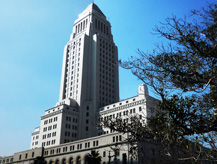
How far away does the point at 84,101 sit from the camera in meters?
89.7

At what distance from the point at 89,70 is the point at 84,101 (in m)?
14.6

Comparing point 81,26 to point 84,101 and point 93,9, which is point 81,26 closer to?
point 93,9

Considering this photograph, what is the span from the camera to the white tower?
291ft

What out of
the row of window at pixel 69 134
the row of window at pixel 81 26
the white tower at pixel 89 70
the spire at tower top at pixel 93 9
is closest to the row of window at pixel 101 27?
the white tower at pixel 89 70

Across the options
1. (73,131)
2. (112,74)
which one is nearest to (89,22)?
(112,74)

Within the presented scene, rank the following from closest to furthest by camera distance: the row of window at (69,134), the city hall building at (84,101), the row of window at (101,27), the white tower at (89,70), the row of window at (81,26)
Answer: the city hall building at (84,101)
the row of window at (69,134)
the white tower at (89,70)
the row of window at (101,27)
the row of window at (81,26)

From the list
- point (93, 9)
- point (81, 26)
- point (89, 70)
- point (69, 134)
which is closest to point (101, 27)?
point (81, 26)

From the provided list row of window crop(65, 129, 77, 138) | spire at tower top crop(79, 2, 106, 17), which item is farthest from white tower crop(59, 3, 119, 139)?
row of window crop(65, 129, 77, 138)

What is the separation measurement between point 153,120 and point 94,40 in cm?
8857

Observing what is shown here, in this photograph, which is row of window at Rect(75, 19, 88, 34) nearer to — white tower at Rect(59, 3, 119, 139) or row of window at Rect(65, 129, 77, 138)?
white tower at Rect(59, 3, 119, 139)

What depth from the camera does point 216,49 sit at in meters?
14.5

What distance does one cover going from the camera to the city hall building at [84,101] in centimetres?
6894

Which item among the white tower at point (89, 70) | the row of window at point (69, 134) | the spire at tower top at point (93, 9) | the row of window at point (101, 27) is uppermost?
the spire at tower top at point (93, 9)

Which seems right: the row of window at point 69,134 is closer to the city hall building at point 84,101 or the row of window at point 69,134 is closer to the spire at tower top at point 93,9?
the city hall building at point 84,101
